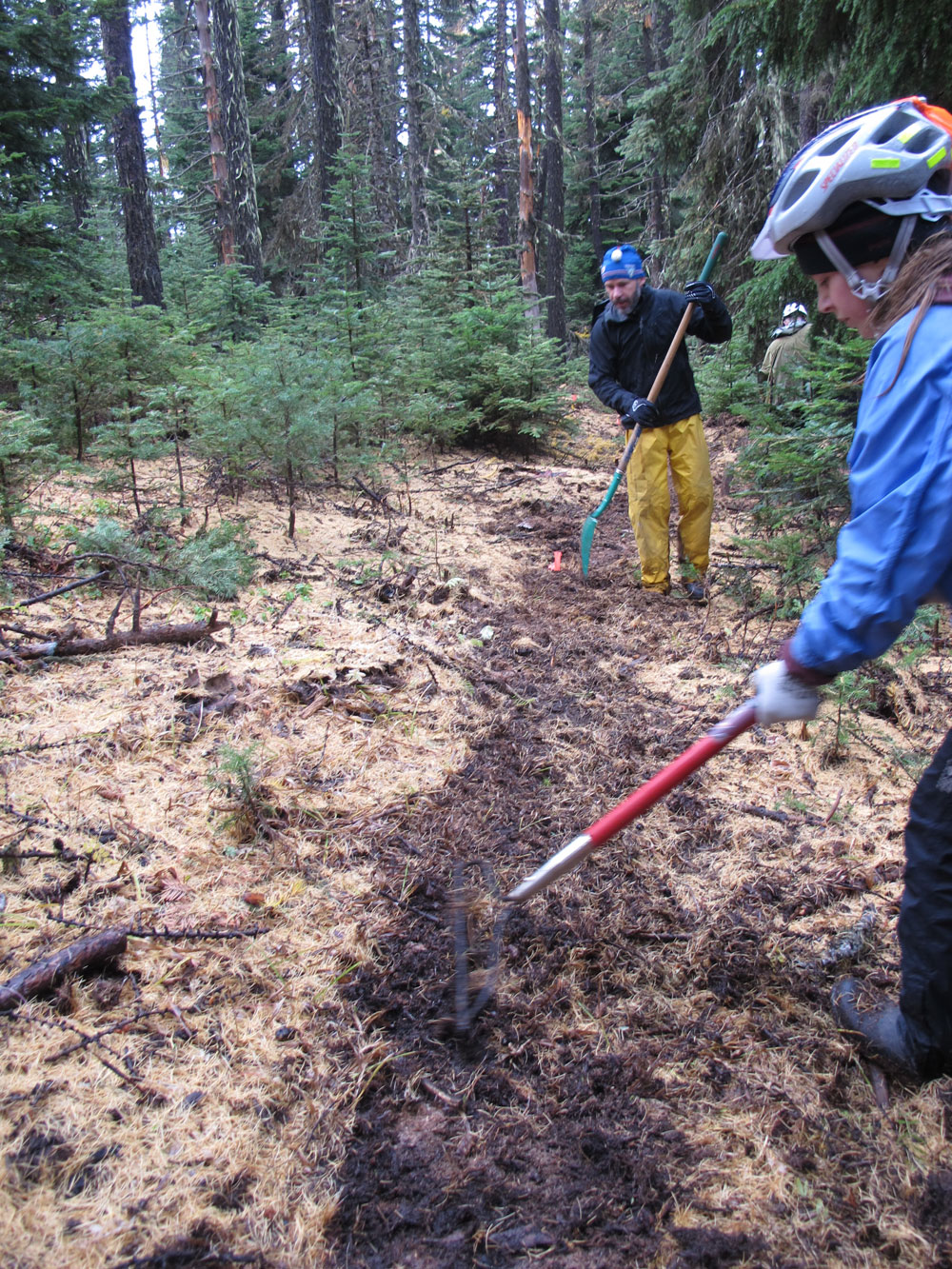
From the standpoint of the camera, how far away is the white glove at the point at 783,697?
6.16 feet

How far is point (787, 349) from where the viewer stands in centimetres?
797

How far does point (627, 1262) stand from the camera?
1.70 m

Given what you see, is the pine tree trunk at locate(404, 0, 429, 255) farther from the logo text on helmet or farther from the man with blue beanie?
the logo text on helmet

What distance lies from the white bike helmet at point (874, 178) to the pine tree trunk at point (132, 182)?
463 inches

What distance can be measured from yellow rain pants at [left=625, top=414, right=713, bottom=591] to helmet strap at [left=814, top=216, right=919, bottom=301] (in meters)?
4.20

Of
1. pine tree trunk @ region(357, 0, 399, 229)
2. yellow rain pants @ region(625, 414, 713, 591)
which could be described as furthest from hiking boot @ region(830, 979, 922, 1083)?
pine tree trunk @ region(357, 0, 399, 229)

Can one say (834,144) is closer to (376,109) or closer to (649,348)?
(649,348)

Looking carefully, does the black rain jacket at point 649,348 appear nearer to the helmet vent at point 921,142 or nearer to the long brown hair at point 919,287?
the helmet vent at point 921,142

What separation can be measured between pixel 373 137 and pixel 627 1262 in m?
22.6

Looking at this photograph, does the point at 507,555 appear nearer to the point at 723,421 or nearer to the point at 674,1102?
the point at 674,1102

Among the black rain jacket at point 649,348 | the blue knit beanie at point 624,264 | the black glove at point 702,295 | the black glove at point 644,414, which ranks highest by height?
the blue knit beanie at point 624,264

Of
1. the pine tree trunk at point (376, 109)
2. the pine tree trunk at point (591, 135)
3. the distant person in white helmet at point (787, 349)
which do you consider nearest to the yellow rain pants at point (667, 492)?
the distant person in white helmet at point (787, 349)

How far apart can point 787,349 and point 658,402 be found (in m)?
2.86

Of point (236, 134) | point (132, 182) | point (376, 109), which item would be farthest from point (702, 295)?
point (376, 109)
